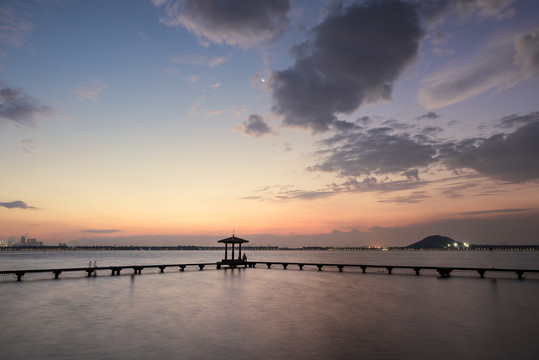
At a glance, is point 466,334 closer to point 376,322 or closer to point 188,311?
point 376,322

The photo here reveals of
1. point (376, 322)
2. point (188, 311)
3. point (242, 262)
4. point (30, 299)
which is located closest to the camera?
point (376, 322)

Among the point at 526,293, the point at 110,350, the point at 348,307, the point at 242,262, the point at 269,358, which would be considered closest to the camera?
the point at 269,358

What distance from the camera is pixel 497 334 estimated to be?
13953 mm

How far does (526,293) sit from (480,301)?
290 inches

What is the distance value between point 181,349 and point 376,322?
8548 millimetres

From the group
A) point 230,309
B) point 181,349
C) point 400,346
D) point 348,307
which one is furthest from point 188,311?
point 400,346

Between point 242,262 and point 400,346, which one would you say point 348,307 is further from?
point 242,262

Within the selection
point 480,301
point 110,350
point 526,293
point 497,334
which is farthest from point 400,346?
point 526,293

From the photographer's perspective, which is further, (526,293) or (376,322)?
(526,293)

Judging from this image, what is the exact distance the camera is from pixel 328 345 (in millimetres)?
11938

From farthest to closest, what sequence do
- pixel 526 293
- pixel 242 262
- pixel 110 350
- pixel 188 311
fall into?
pixel 242 262, pixel 526 293, pixel 188 311, pixel 110 350

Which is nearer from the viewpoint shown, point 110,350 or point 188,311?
point 110,350

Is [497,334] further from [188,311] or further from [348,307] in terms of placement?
[188,311]

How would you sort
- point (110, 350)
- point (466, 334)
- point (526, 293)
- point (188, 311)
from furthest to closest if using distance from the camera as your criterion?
point (526, 293) → point (188, 311) → point (466, 334) → point (110, 350)
